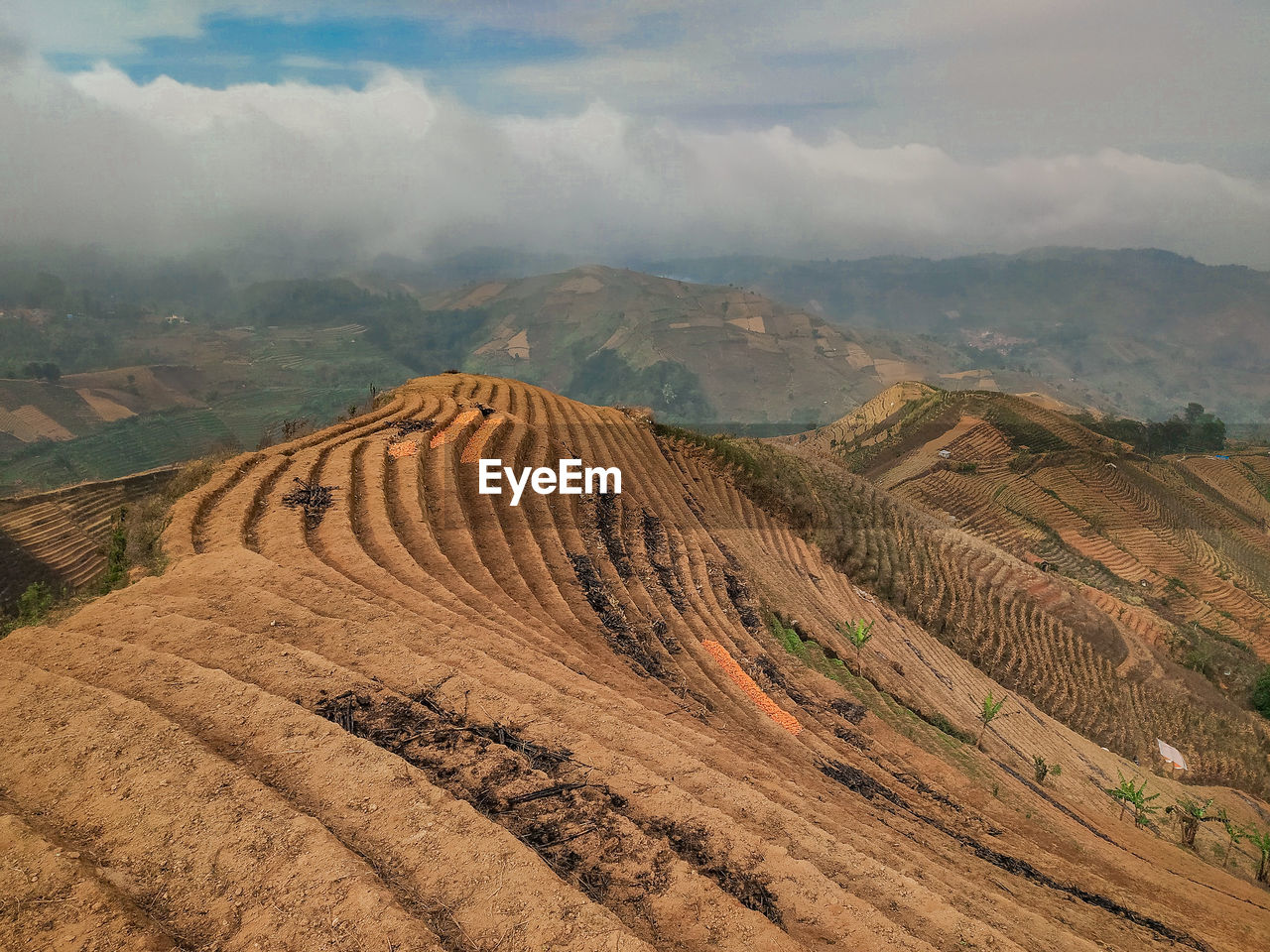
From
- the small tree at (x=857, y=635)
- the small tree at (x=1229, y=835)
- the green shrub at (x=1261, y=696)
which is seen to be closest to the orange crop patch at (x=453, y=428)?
the small tree at (x=857, y=635)

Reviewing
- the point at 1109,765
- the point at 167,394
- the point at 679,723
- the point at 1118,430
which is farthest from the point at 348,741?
the point at 167,394

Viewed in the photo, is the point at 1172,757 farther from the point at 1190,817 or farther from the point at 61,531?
the point at 61,531

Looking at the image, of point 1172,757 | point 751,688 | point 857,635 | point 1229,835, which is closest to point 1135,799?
point 1229,835

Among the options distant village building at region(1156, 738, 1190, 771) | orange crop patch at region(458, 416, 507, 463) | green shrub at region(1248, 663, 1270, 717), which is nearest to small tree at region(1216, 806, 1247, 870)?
distant village building at region(1156, 738, 1190, 771)

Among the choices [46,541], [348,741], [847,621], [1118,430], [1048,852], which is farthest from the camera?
[1118,430]

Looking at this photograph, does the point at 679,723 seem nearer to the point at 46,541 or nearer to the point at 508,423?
the point at 508,423
